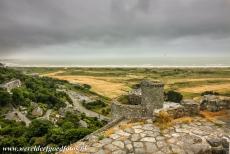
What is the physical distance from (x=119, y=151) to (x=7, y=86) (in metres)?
90.8

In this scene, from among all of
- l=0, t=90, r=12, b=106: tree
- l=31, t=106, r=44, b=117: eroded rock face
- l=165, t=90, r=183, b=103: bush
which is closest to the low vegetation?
l=0, t=90, r=12, b=106: tree

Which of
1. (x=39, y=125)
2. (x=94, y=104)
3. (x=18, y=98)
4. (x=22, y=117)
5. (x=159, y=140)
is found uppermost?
(x=159, y=140)

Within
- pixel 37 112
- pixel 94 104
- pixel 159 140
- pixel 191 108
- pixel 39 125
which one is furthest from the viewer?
pixel 94 104

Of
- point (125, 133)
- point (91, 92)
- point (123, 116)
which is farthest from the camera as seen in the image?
point (91, 92)

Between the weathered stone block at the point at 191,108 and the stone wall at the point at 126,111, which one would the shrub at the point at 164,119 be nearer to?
the weathered stone block at the point at 191,108

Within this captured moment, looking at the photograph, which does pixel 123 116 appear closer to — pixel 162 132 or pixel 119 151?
pixel 162 132

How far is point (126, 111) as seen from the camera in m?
14.7

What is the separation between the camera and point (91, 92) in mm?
110375

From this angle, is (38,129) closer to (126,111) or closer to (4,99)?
(4,99)

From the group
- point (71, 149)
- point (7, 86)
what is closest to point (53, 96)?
point (7, 86)

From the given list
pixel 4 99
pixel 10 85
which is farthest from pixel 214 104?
pixel 10 85

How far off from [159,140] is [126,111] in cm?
498

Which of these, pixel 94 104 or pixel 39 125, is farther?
pixel 94 104

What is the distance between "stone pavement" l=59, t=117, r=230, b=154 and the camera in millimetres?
9109
